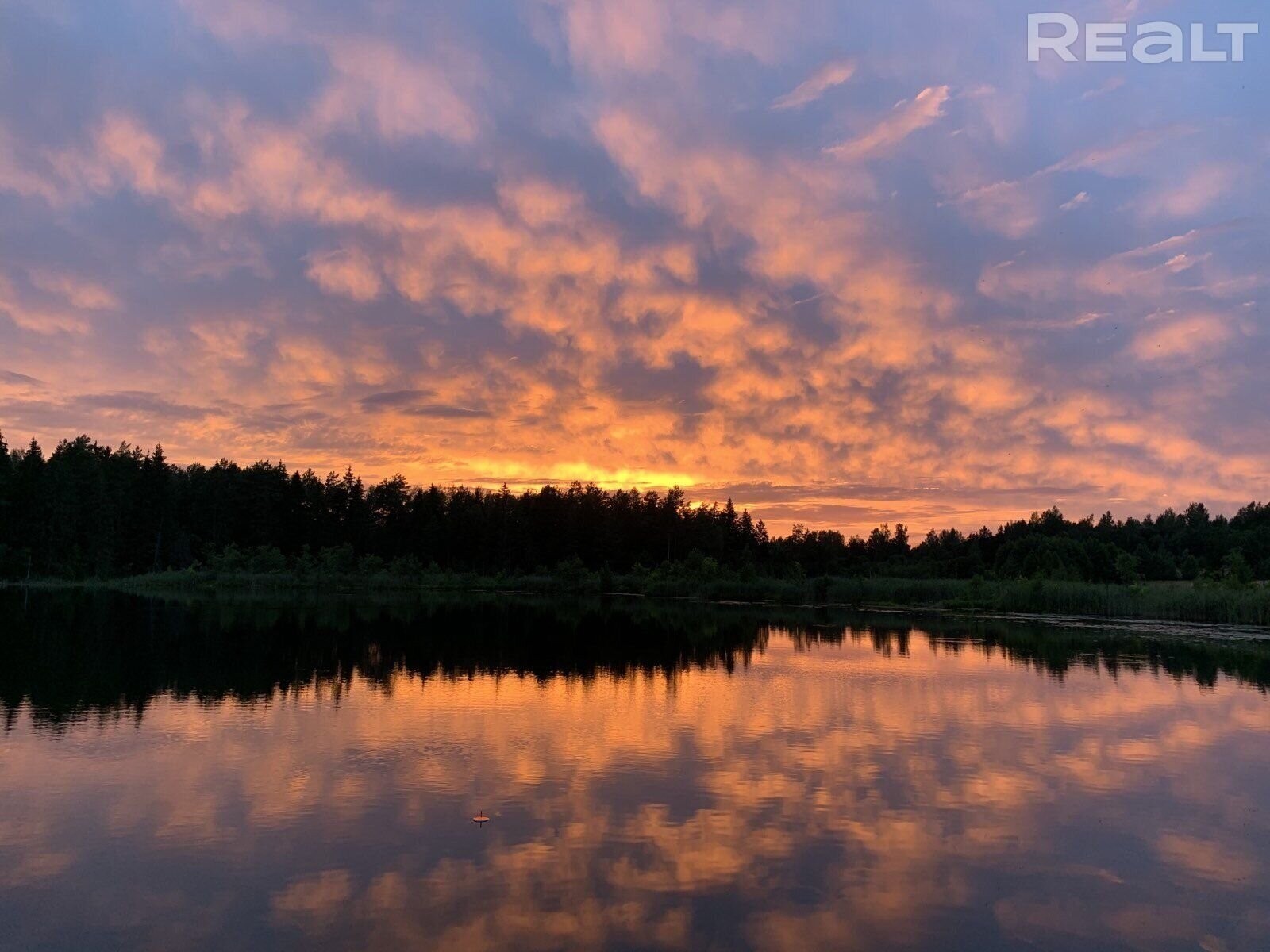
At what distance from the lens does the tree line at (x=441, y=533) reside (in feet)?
298

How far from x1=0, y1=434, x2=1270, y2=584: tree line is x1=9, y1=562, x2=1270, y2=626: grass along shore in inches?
158

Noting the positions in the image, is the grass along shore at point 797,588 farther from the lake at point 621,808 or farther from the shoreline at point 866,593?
the lake at point 621,808

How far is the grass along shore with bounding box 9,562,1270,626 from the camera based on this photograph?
51.7 metres

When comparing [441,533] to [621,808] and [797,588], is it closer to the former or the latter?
[797,588]

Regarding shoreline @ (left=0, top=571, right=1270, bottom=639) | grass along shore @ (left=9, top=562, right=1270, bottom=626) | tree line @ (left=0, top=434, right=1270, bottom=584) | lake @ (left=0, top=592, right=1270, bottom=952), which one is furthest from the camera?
tree line @ (left=0, top=434, right=1270, bottom=584)

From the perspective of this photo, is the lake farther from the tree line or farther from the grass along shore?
the tree line

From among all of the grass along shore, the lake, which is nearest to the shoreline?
the grass along shore

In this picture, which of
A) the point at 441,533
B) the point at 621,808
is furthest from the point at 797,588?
the point at 621,808

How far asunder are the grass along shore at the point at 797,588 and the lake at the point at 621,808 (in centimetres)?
2748

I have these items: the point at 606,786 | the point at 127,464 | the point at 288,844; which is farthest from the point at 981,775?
the point at 127,464

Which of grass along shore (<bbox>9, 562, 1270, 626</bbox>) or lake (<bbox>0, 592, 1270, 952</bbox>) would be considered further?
grass along shore (<bbox>9, 562, 1270, 626</bbox>)

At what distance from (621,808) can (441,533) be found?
10863cm

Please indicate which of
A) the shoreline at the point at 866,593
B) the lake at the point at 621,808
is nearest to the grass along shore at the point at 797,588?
the shoreline at the point at 866,593

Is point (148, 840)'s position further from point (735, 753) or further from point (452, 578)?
point (452, 578)
